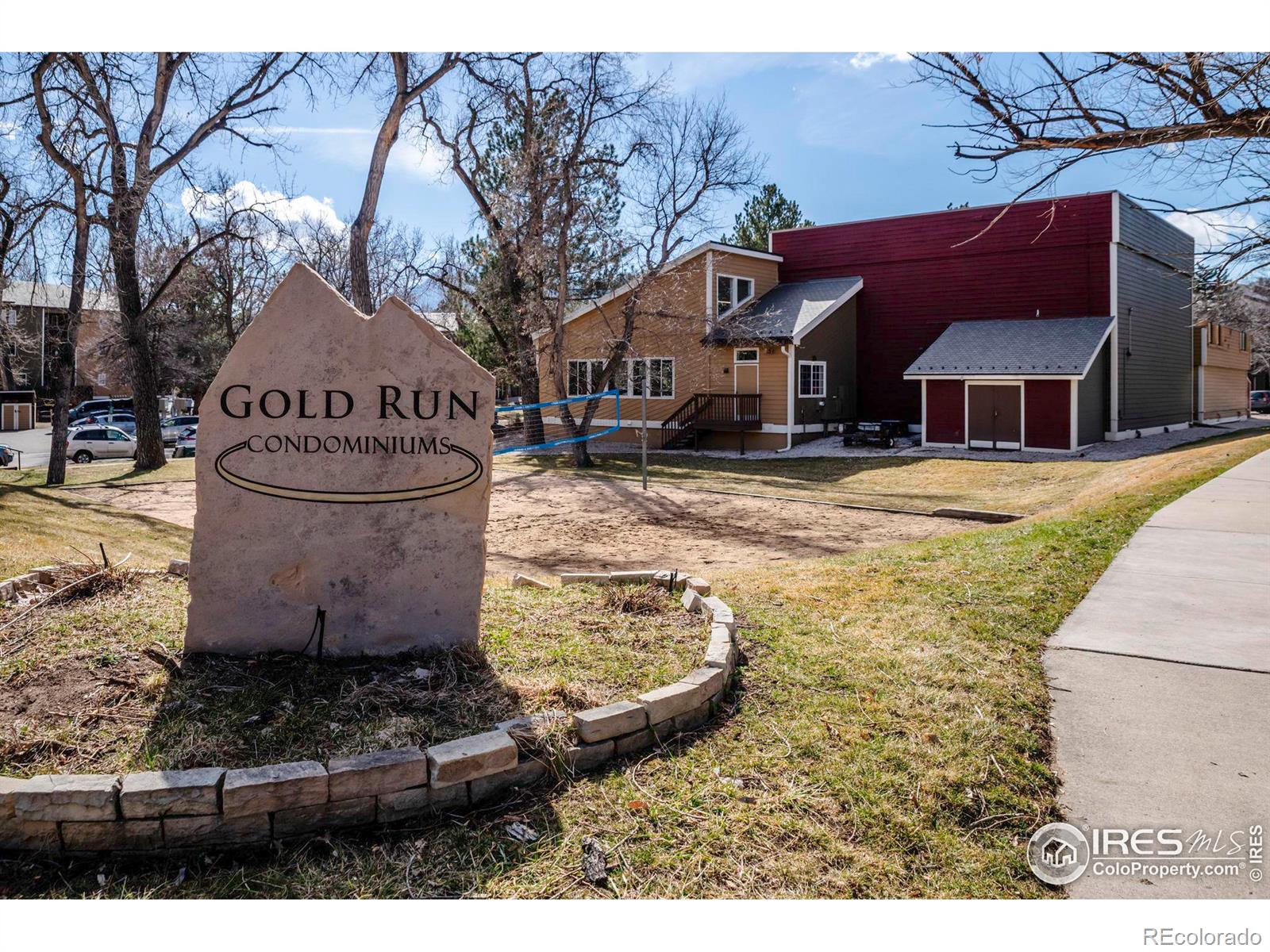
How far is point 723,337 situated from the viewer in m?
27.1

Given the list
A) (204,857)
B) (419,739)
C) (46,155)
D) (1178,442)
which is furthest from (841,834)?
(1178,442)

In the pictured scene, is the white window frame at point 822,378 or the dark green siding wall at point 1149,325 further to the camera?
the white window frame at point 822,378

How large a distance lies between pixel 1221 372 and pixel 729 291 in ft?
77.8

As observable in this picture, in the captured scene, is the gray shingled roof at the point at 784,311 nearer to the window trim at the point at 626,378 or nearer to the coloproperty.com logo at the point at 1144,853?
the window trim at the point at 626,378

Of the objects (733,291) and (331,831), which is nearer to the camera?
(331,831)

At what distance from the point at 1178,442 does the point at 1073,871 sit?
25850 millimetres

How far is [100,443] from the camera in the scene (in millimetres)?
29391

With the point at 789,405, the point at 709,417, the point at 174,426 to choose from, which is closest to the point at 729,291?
the point at 709,417

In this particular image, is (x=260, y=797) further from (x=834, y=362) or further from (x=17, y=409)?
(x=17, y=409)

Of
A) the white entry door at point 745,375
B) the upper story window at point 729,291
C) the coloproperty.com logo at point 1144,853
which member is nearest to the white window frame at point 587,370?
the upper story window at point 729,291

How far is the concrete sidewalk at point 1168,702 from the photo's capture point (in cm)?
315

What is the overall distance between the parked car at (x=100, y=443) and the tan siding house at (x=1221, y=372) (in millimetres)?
38614

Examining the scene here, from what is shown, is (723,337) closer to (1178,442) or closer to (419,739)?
(1178,442)

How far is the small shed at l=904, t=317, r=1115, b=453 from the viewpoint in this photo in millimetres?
23781
